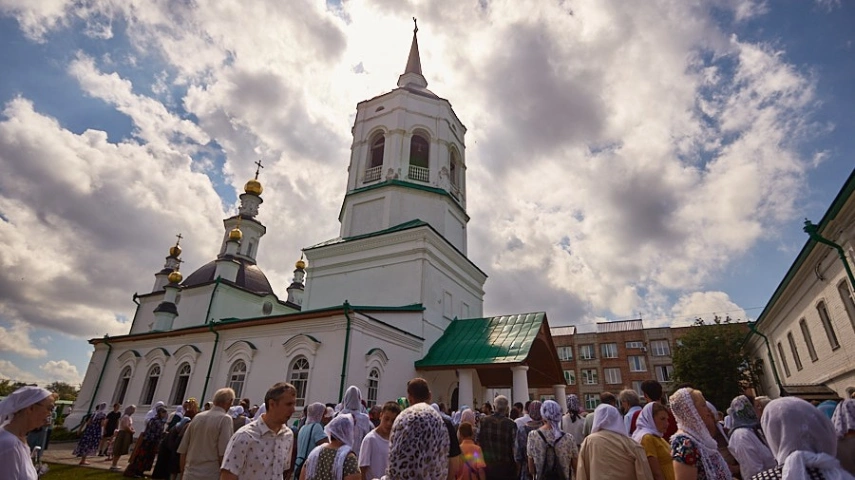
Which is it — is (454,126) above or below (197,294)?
above

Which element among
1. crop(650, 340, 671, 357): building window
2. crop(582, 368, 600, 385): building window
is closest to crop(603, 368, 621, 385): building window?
crop(582, 368, 600, 385): building window

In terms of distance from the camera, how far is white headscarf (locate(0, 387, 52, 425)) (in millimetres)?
3067

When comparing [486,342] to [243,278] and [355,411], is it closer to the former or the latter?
[355,411]

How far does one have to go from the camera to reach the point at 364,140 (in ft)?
78.1

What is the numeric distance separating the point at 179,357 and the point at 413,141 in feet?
51.9

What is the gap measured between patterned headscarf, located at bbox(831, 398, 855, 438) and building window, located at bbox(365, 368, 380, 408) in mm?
12766

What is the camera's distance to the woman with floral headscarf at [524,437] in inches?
256

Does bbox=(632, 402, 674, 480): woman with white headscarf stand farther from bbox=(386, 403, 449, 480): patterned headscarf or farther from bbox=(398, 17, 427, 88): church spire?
bbox=(398, 17, 427, 88): church spire

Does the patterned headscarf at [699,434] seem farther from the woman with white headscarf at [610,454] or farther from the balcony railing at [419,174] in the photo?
the balcony railing at [419,174]

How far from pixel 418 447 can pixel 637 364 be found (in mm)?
46382

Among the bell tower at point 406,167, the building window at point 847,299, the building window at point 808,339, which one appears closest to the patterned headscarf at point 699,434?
the building window at point 847,299

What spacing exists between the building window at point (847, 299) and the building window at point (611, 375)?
33902mm

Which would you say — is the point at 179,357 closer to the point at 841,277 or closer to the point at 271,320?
the point at 271,320

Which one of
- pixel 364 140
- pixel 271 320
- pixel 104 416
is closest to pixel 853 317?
pixel 271 320
